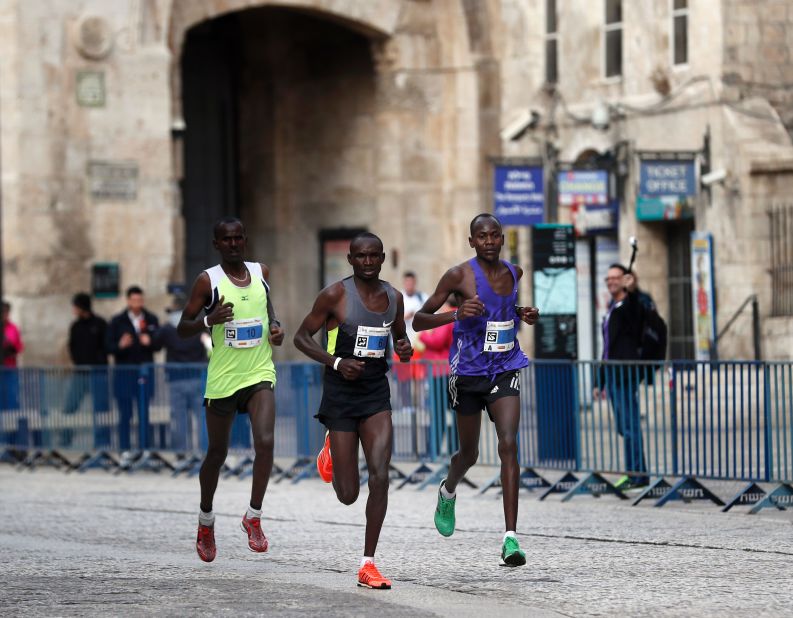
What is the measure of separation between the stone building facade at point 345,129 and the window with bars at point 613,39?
12 cm

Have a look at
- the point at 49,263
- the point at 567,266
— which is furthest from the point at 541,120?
the point at 567,266

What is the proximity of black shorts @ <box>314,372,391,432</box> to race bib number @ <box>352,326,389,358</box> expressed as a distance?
0.47 ft

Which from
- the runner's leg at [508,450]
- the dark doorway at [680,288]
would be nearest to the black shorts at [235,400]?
the runner's leg at [508,450]

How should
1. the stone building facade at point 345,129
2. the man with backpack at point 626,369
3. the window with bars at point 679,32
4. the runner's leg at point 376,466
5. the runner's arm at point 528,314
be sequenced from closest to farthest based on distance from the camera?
the runner's leg at point 376,466 → the runner's arm at point 528,314 → the man with backpack at point 626,369 → the stone building facade at point 345,129 → the window with bars at point 679,32

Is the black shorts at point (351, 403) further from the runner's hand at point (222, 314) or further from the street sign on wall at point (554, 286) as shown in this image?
the street sign on wall at point (554, 286)

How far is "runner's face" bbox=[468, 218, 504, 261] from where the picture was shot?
11.3 metres

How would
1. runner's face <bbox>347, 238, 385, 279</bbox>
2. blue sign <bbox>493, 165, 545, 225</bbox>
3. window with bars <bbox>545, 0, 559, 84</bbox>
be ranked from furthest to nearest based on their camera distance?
1. window with bars <bbox>545, 0, 559, 84</bbox>
2. blue sign <bbox>493, 165, 545, 225</bbox>
3. runner's face <bbox>347, 238, 385, 279</bbox>

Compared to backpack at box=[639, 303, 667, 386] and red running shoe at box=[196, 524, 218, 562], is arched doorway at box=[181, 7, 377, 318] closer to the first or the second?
backpack at box=[639, 303, 667, 386]

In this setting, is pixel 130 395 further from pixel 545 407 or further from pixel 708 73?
pixel 708 73

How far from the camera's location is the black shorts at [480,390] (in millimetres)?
11422

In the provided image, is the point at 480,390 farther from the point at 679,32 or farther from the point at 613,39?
the point at 613,39

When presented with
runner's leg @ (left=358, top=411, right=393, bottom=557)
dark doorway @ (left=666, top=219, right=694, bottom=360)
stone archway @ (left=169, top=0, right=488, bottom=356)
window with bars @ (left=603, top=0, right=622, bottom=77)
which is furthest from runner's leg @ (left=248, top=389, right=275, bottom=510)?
window with bars @ (left=603, top=0, right=622, bottom=77)

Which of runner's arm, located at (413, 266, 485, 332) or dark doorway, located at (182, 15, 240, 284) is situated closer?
runner's arm, located at (413, 266, 485, 332)

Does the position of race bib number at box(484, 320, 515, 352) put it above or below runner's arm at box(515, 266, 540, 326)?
below
